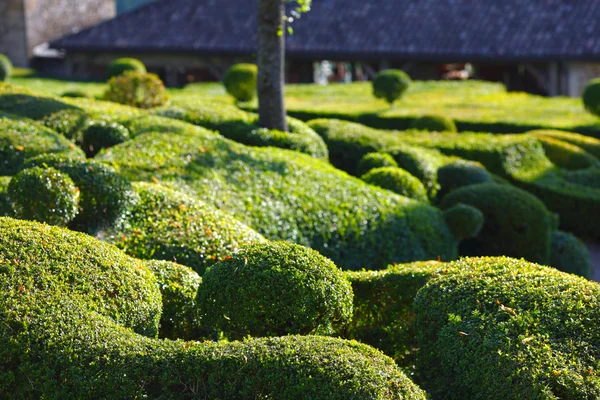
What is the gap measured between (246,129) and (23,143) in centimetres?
359

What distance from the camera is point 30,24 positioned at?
3688 cm

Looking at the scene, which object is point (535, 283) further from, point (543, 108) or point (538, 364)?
point (543, 108)

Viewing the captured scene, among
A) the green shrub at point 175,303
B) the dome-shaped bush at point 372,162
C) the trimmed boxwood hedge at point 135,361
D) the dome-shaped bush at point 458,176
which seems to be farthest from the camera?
the dome-shaped bush at point 458,176

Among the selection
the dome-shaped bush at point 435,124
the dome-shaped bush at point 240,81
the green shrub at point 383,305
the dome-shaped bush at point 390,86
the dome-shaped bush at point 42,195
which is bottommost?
the dome-shaped bush at point 435,124

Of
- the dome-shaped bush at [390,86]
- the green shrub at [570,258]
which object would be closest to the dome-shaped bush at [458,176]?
the green shrub at [570,258]

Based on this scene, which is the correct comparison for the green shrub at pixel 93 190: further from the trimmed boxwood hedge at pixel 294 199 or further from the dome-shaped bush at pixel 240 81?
the dome-shaped bush at pixel 240 81

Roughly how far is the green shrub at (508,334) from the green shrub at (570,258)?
258 inches

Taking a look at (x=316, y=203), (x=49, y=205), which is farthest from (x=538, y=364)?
(x=316, y=203)

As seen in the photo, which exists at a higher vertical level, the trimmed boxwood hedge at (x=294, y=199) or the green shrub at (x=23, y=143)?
the green shrub at (x=23, y=143)

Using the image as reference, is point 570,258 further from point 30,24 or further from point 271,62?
point 30,24

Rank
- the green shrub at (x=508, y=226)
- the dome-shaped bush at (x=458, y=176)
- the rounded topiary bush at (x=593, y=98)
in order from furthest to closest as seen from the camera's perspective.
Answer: the rounded topiary bush at (x=593, y=98)
the dome-shaped bush at (x=458, y=176)
the green shrub at (x=508, y=226)

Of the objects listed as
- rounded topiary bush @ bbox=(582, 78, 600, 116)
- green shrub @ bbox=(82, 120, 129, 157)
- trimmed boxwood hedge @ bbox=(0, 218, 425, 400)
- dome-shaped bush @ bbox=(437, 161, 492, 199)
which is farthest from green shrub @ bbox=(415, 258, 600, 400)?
rounded topiary bush @ bbox=(582, 78, 600, 116)

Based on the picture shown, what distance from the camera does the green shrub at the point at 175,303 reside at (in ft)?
21.0

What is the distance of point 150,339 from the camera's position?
202 inches
